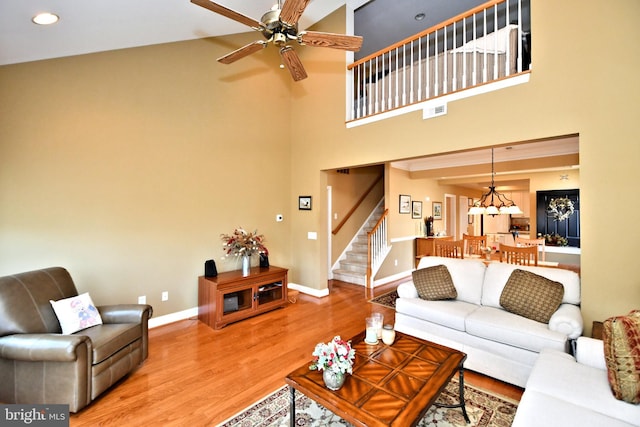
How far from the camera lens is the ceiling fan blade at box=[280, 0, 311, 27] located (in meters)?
2.13

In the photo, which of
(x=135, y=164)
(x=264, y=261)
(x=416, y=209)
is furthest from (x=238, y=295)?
(x=416, y=209)

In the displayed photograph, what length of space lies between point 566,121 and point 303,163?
3721 millimetres

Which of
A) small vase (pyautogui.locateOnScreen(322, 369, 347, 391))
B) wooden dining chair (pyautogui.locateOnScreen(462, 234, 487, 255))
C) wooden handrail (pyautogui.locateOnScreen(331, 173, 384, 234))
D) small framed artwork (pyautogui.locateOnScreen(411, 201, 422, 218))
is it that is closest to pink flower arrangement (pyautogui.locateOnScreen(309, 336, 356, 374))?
small vase (pyautogui.locateOnScreen(322, 369, 347, 391))

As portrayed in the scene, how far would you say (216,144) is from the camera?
4.37 metres

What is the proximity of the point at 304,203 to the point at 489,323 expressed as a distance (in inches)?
137

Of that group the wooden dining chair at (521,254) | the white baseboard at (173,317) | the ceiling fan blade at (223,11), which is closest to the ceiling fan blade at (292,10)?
the ceiling fan blade at (223,11)

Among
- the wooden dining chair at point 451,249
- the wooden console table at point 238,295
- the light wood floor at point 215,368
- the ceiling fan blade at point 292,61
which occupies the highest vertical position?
the ceiling fan blade at point 292,61

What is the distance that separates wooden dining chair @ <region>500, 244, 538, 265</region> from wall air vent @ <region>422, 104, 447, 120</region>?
95.3 inches

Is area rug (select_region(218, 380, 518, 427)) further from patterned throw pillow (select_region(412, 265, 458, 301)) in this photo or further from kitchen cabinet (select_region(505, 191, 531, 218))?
kitchen cabinet (select_region(505, 191, 531, 218))

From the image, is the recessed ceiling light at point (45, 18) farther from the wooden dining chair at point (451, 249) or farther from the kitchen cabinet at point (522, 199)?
the kitchen cabinet at point (522, 199)

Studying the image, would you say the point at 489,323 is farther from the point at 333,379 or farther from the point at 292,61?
the point at 292,61

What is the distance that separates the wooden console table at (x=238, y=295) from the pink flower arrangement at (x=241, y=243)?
314 mm

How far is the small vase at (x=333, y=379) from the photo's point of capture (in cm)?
167

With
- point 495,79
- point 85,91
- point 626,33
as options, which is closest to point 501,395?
point 495,79
